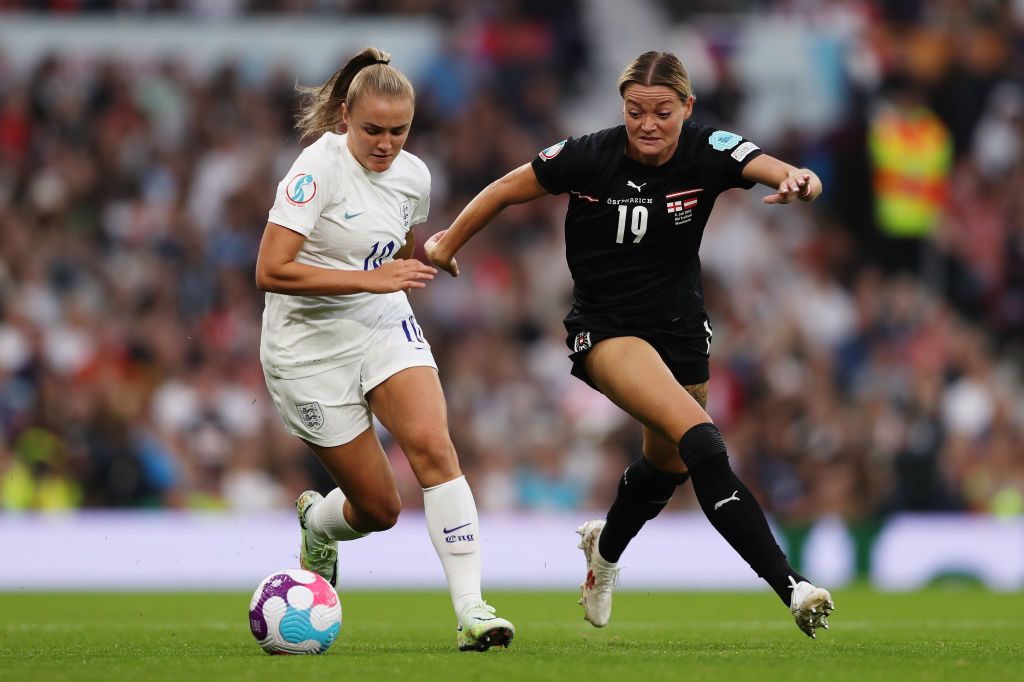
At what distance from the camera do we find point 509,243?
50.4ft

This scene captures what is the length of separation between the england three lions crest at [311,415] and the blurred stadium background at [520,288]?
19.4 ft

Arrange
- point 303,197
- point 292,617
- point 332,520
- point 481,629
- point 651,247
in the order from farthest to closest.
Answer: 1. point 332,520
2. point 651,247
3. point 303,197
4. point 292,617
5. point 481,629

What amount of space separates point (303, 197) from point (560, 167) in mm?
1090

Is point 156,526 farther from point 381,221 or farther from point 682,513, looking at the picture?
point 381,221

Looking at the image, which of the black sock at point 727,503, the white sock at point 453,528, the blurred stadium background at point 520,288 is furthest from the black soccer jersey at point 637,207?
the blurred stadium background at point 520,288

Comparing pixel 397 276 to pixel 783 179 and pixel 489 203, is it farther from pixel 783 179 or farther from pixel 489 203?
pixel 783 179

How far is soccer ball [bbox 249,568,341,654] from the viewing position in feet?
20.1

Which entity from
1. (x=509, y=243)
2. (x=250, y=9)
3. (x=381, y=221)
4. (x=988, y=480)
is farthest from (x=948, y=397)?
(x=381, y=221)

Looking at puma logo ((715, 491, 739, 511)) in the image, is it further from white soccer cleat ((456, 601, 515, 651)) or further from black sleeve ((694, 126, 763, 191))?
black sleeve ((694, 126, 763, 191))

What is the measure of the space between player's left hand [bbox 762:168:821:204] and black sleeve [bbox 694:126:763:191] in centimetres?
46

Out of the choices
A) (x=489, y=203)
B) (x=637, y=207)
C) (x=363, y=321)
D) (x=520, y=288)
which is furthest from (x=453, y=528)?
(x=520, y=288)

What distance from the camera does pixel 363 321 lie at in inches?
260

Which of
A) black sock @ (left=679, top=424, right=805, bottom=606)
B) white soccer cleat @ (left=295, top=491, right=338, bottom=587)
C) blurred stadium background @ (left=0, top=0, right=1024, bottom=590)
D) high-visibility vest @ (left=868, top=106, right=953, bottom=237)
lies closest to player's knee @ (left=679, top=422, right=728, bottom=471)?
black sock @ (left=679, top=424, right=805, bottom=606)

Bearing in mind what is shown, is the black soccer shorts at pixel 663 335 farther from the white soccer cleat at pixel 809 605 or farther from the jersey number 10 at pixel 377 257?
the white soccer cleat at pixel 809 605
